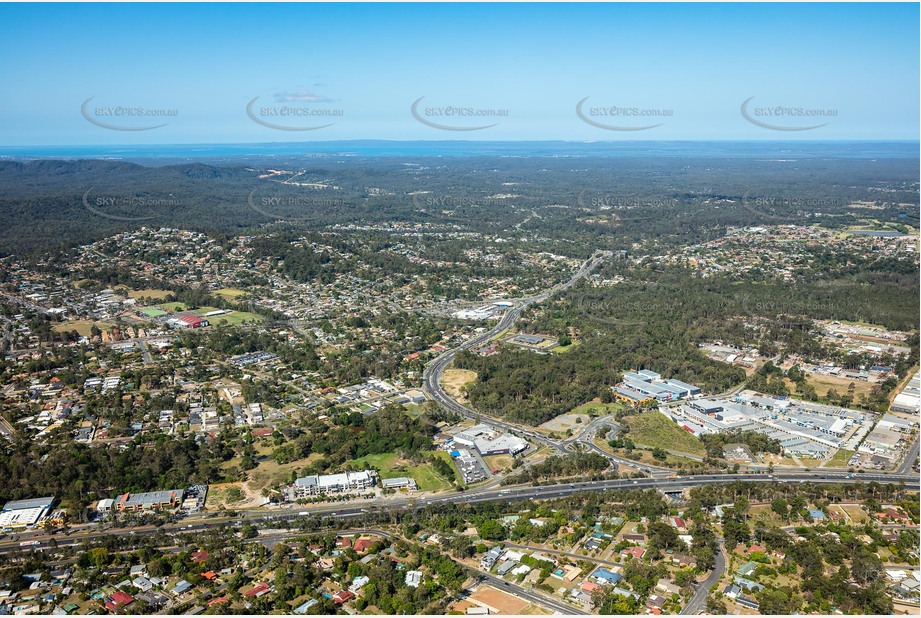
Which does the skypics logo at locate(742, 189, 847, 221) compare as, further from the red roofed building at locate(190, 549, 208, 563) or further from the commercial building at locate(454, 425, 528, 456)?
the red roofed building at locate(190, 549, 208, 563)

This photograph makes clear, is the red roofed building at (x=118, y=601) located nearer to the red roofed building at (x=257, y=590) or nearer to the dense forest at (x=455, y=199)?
the red roofed building at (x=257, y=590)

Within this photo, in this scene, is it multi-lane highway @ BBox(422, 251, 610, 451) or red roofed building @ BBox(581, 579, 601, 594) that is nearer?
red roofed building @ BBox(581, 579, 601, 594)

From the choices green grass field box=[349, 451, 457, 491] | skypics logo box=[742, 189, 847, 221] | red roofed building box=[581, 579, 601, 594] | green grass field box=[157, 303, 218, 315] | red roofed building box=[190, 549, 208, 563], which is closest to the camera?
red roofed building box=[581, 579, 601, 594]

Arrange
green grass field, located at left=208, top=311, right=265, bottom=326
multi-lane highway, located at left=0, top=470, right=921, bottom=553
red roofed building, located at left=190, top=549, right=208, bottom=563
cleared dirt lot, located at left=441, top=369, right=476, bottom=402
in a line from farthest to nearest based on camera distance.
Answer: green grass field, located at left=208, top=311, right=265, bottom=326 < cleared dirt lot, located at left=441, top=369, right=476, bottom=402 < multi-lane highway, located at left=0, top=470, right=921, bottom=553 < red roofed building, located at left=190, top=549, right=208, bottom=563

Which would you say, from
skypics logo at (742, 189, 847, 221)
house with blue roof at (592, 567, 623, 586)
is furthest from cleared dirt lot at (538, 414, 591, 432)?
skypics logo at (742, 189, 847, 221)

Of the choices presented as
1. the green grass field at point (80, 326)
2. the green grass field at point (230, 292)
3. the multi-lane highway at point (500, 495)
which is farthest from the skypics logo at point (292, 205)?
the multi-lane highway at point (500, 495)

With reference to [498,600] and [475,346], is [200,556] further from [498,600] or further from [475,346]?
[475,346]
